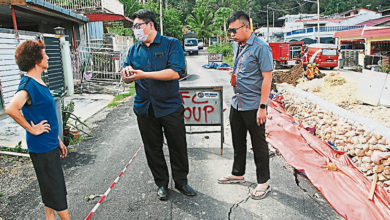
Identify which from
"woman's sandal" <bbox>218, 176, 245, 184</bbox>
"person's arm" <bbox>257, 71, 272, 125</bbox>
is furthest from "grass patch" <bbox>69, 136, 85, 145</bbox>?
"person's arm" <bbox>257, 71, 272, 125</bbox>

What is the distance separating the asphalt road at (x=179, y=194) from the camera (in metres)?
3.40

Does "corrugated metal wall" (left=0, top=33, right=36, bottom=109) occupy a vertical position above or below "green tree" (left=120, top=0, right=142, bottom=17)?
below

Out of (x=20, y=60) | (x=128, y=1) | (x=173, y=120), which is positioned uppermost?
(x=128, y=1)

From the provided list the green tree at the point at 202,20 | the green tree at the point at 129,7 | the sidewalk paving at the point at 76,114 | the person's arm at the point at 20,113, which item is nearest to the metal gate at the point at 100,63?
the sidewalk paving at the point at 76,114

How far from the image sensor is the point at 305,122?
7004mm

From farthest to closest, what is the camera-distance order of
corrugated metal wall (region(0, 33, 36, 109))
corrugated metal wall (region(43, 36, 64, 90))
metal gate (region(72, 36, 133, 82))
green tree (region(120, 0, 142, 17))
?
green tree (region(120, 0, 142, 17)) < metal gate (region(72, 36, 133, 82)) < corrugated metal wall (region(43, 36, 64, 90)) < corrugated metal wall (region(0, 33, 36, 109))

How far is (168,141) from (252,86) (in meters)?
1.17

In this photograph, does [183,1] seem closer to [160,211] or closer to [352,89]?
[352,89]

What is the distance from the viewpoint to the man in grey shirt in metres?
3.38

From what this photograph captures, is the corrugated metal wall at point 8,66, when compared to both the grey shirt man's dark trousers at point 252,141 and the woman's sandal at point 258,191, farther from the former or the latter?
the woman's sandal at point 258,191

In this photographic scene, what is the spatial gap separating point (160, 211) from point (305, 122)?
4663mm

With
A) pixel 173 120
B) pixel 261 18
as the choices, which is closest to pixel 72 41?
pixel 173 120

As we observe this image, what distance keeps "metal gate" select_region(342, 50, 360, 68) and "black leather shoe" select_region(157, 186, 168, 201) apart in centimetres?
2438

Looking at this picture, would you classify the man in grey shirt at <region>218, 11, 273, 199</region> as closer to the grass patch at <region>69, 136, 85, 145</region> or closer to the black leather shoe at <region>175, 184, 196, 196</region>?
the black leather shoe at <region>175, 184, 196, 196</region>
